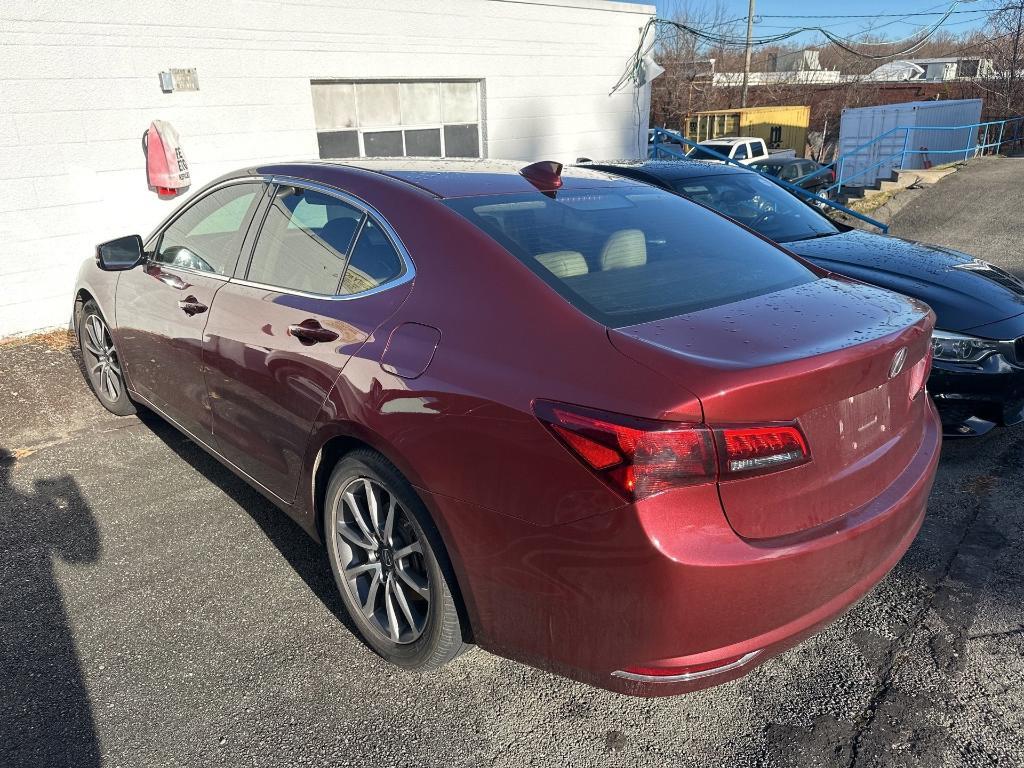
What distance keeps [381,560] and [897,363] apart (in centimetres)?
176

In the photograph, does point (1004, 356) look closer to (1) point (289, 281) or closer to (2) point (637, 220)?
(2) point (637, 220)

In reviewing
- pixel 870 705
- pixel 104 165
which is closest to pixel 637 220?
pixel 870 705

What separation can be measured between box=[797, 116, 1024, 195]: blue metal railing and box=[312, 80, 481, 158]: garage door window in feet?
25.9

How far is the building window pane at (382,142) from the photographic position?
980 cm

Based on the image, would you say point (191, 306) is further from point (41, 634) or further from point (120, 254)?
point (41, 634)

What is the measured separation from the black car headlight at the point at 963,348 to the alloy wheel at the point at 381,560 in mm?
2912

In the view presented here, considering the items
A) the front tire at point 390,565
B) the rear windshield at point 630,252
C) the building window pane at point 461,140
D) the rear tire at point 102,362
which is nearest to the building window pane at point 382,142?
the building window pane at point 461,140

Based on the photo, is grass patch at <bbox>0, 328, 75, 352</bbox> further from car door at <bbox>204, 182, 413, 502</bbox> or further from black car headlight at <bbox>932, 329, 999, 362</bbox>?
black car headlight at <bbox>932, 329, 999, 362</bbox>

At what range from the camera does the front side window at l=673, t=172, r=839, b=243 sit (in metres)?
5.30

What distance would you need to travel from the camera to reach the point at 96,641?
9.23 ft

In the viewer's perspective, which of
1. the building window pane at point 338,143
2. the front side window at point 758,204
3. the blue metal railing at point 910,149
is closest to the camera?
→ the front side window at point 758,204

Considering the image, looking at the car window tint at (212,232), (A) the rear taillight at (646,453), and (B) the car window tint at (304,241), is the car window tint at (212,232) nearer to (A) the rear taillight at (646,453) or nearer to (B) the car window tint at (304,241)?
(B) the car window tint at (304,241)

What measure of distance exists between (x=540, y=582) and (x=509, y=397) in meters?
0.50

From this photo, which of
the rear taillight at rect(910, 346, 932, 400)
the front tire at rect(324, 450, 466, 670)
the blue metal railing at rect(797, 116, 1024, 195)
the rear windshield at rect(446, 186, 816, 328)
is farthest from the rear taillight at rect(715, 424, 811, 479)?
the blue metal railing at rect(797, 116, 1024, 195)
